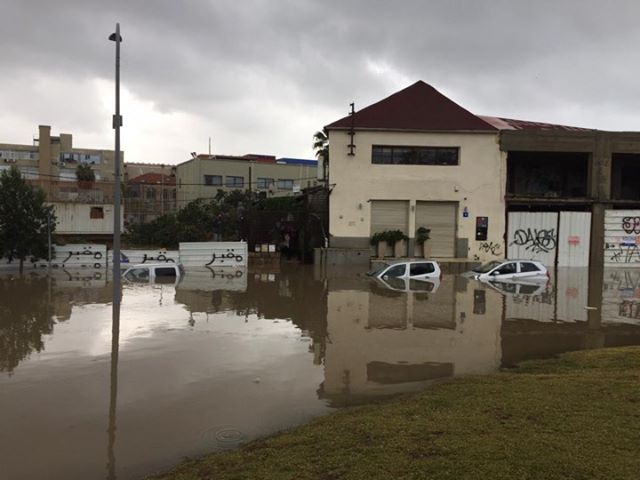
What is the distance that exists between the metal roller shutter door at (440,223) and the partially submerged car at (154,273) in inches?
602

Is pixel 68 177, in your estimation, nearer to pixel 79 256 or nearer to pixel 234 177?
pixel 234 177

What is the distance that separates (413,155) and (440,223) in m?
4.56

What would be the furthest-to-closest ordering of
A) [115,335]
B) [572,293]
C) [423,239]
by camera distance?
[423,239] → [572,293] → [115,335]

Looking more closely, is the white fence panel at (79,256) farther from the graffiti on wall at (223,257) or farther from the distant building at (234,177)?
the distant building at (234,177)

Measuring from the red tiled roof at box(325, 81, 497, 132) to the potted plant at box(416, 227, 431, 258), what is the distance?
245 inches

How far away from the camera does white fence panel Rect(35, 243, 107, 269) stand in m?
29.8

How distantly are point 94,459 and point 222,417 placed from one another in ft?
5.96

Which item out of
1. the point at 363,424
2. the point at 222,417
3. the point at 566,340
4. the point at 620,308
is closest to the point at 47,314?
the point at 222,417

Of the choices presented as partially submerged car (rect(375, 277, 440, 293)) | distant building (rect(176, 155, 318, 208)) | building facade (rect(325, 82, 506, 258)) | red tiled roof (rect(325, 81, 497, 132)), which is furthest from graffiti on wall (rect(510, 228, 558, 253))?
distant building (rect(176, 155, 318, 208))

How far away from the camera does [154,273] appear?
82.9ft

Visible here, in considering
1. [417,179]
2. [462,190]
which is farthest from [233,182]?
[462,190]

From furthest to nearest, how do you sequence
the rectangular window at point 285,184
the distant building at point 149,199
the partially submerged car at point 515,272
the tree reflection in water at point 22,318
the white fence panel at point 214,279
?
the rectangular window at point 285,184 < the distant building at point 149,199 < the partially submerged car at point 515,272 < the white fence panel at point 214,279 < the tree reflection in water at point 22,318

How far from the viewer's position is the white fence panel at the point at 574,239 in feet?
110

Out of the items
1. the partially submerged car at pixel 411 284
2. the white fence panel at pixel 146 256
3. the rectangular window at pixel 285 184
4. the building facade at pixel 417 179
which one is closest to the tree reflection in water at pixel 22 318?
the white fence panel at pixel 146 256
